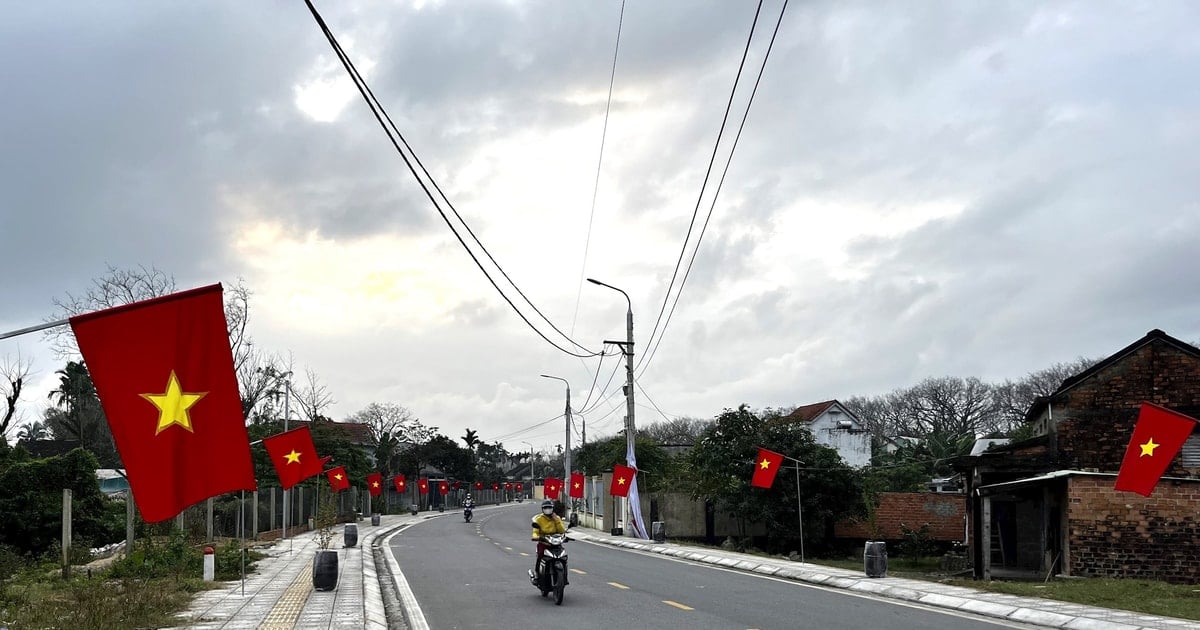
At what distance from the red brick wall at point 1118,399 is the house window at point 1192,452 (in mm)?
1159

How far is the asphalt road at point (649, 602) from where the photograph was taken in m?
13.3

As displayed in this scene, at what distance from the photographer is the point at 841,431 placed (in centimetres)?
7938

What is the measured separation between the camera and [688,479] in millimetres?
41688

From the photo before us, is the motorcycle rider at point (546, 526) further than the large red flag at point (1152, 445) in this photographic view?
No

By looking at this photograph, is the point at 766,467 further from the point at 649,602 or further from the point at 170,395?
the point at 170,395

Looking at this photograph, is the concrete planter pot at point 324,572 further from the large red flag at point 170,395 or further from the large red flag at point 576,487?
the large red flag at point 576,487

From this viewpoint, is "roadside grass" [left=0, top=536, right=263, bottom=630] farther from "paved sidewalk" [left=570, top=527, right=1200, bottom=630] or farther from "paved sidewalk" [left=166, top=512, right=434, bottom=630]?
"paved sidewalk" [left=570, top=527, right=1200, bottom=630]

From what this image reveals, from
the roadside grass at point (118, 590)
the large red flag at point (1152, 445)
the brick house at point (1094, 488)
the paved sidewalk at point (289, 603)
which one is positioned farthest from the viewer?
the brick house at point (1094, 488)

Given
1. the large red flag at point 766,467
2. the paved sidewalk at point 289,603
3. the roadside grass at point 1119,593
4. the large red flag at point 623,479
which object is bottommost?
the roadside grass at point 1119,593

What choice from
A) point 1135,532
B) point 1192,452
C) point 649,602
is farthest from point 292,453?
point 1192,452

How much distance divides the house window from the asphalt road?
11.9 metres

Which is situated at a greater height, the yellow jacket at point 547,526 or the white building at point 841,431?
the white building at point 841,431

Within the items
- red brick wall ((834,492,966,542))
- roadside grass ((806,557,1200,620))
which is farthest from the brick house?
red brick wall ((834,492,966,542))

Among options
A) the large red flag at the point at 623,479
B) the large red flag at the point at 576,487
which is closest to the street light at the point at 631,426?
the large red flag at the point at 623,479
